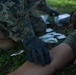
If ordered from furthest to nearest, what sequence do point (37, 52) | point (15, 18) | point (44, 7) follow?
1. point (44, 7)
2. point (15, 18)
3. point (37, 52)

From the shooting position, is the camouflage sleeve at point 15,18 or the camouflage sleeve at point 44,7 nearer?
the camouflage sleeve at point 15,18

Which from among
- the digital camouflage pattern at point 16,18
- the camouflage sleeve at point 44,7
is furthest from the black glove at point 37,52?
the camouflage sleeve at point 44,7

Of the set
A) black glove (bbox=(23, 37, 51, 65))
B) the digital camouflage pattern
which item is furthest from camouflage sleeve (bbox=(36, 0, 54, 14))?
black glove (bbox=(23, 37, 51, 65))

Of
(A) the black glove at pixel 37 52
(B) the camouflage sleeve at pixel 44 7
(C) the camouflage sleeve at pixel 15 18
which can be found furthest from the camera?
(B) the camouflage sleeve at pixel 44 7

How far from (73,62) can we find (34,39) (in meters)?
0.46

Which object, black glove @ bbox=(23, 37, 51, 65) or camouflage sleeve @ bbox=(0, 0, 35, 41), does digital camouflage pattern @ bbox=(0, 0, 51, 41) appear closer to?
camouflage sleeve @ bbox=(0, 0, 35, 41)

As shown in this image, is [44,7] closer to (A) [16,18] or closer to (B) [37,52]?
(A) [16,18]

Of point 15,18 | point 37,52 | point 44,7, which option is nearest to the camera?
point 37,52

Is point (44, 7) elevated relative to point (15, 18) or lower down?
lower down

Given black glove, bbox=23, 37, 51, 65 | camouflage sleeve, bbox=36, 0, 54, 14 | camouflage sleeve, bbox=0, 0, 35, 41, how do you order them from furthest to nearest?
camouflage sleeve, bbox=36, 0, 54, 14 < camouflage sleeve, bbox=0, 0, 35, 41 < black glove, bbox=23, 37, 51, 65

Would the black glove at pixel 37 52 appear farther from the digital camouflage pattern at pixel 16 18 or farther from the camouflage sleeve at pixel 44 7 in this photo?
the camouflage sleeve at pixel 44 7

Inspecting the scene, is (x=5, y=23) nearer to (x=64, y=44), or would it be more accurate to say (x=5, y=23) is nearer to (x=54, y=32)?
(x=64, y=44)

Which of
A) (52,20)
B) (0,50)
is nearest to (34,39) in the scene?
(0,50)

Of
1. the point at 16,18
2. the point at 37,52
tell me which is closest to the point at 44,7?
the point at 16,18
